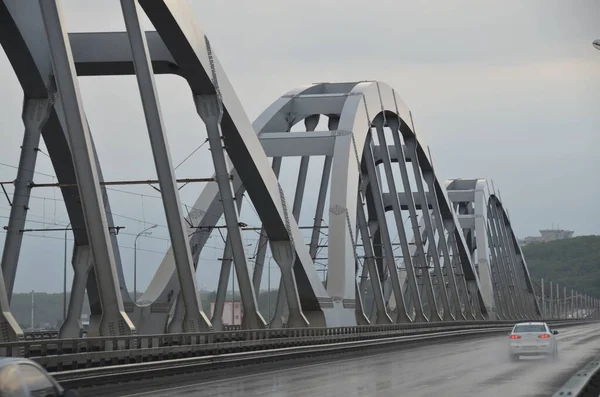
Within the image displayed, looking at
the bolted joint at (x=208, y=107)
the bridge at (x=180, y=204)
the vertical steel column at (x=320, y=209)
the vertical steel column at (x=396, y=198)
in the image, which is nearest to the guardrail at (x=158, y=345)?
the bridge at (x=180, y=204)

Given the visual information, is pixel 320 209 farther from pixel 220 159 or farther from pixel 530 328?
pixel 220 159

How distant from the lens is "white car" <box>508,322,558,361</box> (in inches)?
1515

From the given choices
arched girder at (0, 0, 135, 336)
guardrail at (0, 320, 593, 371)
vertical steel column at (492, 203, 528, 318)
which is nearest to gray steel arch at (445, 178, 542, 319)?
vertical steel column at (492, 203, 528, 318)

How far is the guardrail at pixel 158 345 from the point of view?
72.6 feet

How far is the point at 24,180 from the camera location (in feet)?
103

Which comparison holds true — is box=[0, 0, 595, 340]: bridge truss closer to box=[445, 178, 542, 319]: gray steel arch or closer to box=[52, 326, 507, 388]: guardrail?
box=[52, 326, 507, 388]: guardrail

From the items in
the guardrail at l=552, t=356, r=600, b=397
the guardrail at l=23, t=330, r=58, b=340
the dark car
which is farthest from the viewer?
the guardrail at l=23, t=330, r=58, b=340

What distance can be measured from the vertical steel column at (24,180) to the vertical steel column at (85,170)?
211 inches

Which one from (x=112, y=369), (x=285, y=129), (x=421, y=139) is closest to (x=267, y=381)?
(x=112, y=369)

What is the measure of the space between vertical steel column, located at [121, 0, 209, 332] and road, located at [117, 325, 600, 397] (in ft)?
9.23

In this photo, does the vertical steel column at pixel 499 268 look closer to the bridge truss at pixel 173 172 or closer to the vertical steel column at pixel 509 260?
the vertical steel column at pixel 509 260

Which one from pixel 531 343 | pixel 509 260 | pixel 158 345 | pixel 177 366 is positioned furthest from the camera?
pixel 509 260

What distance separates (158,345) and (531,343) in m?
15.1

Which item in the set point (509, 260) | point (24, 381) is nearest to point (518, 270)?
point (509, 260)
